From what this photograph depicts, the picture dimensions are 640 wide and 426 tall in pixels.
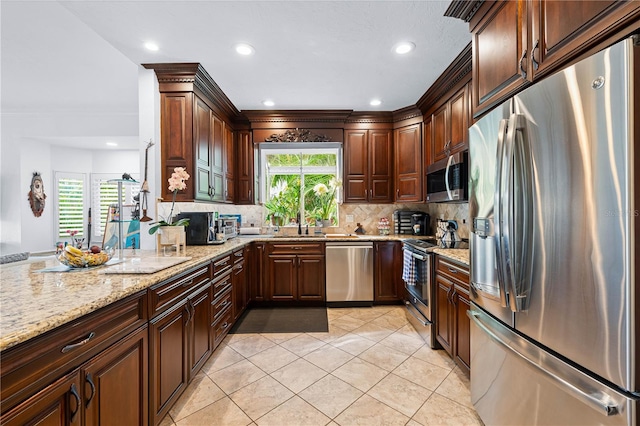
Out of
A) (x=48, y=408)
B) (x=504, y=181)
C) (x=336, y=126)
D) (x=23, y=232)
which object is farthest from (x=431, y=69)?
(x=23, y=232)

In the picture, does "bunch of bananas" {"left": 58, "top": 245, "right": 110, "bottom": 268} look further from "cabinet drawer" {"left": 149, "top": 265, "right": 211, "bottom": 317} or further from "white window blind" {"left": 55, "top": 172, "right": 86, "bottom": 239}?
"white window blind" {"left": 55, "top": 172, "right": 86, "bottom": 239}

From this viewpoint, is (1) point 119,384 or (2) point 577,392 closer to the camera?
(2) point 577,392

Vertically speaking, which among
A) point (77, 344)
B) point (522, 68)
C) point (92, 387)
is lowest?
point (92, 387)

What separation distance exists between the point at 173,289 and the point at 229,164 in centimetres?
249

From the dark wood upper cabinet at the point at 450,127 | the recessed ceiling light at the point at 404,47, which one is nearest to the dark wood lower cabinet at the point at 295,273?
the dark wood upper cabinet at the point at 450,127

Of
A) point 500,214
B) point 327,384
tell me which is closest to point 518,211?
point 500,214

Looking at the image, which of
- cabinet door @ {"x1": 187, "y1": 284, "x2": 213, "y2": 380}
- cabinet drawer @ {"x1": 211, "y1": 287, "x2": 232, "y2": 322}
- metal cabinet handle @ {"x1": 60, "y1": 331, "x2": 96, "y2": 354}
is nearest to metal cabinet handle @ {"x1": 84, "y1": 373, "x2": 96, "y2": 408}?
metal cabinet handle @ {"x1": 60, "y1": 331, "x2": 96, "y2": 354}

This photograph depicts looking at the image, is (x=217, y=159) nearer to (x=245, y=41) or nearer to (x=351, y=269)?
(x=245, y=41)

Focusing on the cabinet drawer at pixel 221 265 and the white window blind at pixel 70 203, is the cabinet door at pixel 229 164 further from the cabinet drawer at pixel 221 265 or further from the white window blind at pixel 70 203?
the white window blind at pixel 70 203

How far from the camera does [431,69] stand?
9.09 feet

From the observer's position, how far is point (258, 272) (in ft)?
11.8

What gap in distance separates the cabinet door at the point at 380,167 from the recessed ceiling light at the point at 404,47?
1.59 m

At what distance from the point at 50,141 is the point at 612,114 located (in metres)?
6.78

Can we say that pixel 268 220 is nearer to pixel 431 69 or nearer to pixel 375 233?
pixel 375 233
